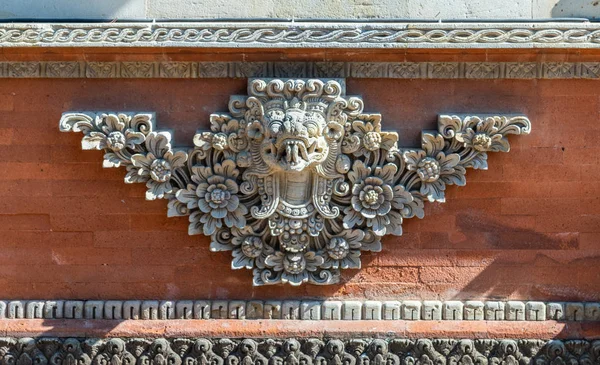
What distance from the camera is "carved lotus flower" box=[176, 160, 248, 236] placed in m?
6.20

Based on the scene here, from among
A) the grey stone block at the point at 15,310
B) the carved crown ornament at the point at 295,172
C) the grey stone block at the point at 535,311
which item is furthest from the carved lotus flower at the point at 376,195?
the grey stone block at the point at 15,310

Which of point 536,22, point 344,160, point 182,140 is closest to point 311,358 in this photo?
point 344,160

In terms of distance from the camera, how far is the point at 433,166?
20.1 ft

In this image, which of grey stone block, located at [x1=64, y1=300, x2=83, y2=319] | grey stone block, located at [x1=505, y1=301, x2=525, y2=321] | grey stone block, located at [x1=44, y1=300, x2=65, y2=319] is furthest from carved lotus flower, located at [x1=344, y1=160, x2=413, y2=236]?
grey stone block, located at [x1=44, y1=300, x2=65, y2=319]

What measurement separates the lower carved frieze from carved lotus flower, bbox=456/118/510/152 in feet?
4.79

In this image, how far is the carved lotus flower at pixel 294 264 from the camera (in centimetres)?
626

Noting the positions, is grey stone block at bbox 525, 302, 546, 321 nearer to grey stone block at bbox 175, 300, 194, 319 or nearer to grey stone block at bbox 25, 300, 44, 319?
grey stone block at bbox 175, 300, 194, 319

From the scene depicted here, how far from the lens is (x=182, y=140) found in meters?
6.30

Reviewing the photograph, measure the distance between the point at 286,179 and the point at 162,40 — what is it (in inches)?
53.3

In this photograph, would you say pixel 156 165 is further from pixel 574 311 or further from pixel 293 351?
pixel 574 311

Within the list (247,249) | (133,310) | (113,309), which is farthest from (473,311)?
(113,309)

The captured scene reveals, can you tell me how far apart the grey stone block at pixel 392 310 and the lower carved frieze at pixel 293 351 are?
0.18m

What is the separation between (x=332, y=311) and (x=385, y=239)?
68cm

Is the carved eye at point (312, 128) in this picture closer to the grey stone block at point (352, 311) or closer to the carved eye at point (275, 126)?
the carved eye at point (275, 126)
